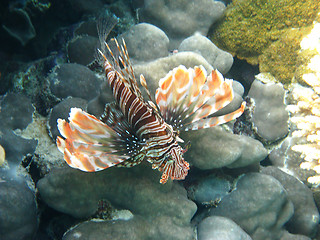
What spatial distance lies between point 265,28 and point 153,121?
3284 mm

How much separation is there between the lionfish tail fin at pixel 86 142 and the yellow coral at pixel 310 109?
2857 millimetres

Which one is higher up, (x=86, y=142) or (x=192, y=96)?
(x=192, y=96)

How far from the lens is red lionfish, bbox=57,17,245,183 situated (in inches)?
87.3

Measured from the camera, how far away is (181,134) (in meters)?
3.17

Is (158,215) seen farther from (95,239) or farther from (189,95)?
(189,95)

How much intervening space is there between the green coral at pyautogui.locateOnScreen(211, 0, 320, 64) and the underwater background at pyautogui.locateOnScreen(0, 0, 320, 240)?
2 centimetres

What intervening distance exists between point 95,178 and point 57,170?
17.9 inches

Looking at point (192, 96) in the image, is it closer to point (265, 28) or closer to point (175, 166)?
point (175, 166)

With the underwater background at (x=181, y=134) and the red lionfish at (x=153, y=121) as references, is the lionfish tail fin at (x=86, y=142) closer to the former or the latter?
the red lionfish at (x=153, y=121)

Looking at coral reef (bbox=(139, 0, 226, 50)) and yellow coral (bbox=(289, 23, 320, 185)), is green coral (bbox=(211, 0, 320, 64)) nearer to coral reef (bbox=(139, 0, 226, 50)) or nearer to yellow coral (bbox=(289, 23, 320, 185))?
coral reef (bbox=(139, 0, 226, 50))

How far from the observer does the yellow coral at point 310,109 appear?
350cm

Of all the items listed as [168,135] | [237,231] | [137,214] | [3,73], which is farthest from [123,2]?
[237,231]

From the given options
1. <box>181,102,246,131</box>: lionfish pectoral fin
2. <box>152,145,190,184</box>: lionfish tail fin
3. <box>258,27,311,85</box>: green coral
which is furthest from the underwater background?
<box>152,145,190,184</box>: lionfish tail fin

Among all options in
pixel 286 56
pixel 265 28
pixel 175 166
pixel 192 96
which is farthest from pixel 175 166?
pixel 265 28
